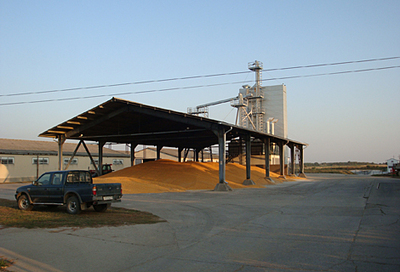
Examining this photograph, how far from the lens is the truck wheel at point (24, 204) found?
13.9 metres

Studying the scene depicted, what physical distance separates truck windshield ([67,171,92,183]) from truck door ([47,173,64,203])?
1.02 feet

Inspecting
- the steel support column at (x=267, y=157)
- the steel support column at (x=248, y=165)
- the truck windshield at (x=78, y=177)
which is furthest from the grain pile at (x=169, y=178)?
the truck windshield at (x=78, y=177)

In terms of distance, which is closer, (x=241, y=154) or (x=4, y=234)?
(x=4, y=234)

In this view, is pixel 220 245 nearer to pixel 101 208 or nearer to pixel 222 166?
pixel 101 208

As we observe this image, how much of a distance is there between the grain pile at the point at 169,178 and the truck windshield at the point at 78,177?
9.56m

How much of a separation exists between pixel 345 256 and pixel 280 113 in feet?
172

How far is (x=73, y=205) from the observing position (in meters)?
12.8

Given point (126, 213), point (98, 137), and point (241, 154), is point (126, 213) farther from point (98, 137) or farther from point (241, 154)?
point (241, 154)

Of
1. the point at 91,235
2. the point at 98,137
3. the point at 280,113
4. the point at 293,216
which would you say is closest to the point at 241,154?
the point at 280,113

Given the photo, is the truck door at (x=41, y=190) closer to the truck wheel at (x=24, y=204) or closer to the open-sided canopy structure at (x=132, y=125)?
the truck wheel at (x=24, y=204)

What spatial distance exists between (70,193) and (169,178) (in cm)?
1704

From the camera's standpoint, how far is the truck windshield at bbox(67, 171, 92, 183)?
44.0 ft

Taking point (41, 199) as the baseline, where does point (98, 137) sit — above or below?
above

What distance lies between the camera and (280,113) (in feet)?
189
